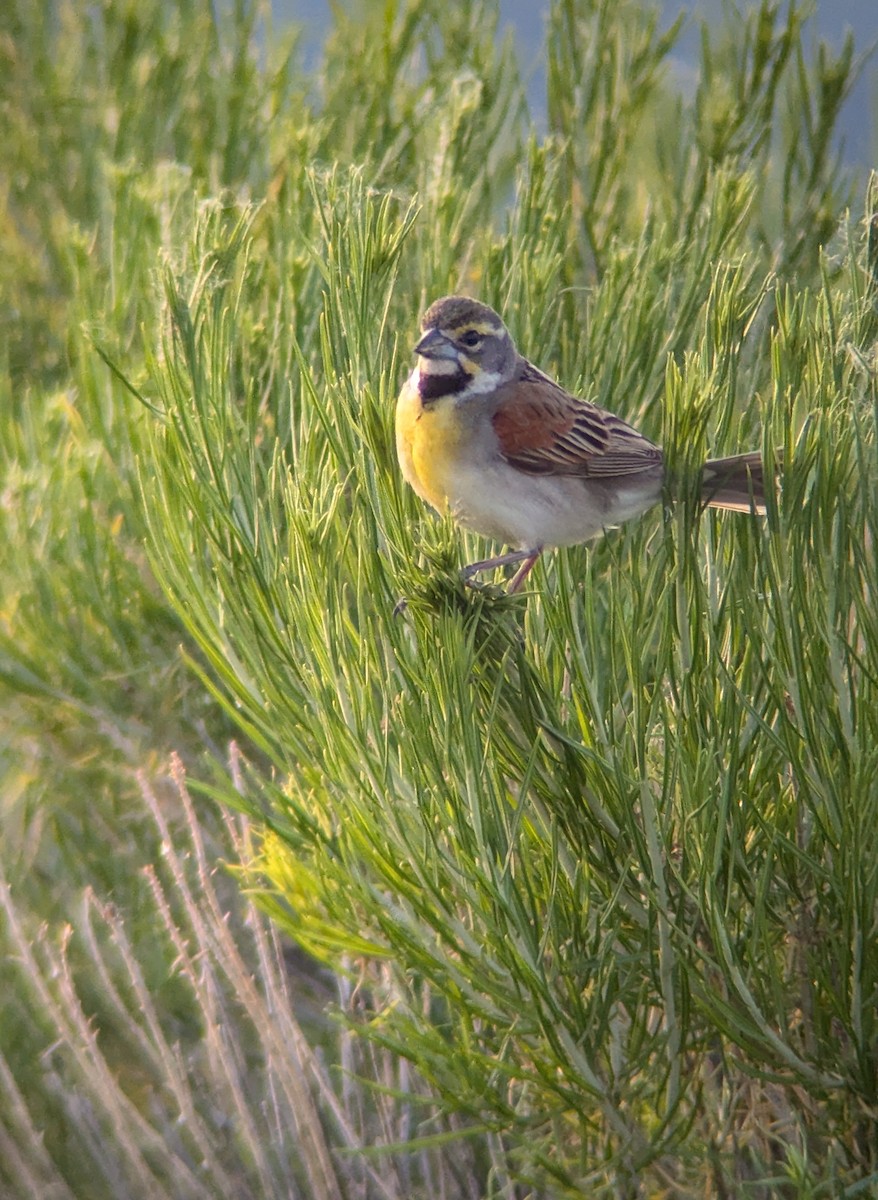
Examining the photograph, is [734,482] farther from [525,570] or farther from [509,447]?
[509,447]

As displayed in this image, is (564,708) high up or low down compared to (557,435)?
down

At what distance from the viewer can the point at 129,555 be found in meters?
3.37

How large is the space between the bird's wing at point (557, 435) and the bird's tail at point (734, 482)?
34 cm

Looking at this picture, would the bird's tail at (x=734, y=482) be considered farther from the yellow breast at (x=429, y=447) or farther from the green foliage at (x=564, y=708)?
the yellow breast at (x=429, y=447)

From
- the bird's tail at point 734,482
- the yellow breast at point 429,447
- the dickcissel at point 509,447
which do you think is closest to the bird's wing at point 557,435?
the dickcissel at point 509,447

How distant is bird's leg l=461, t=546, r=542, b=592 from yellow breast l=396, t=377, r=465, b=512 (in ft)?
0.52

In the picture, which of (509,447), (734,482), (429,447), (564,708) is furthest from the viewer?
(509,447)

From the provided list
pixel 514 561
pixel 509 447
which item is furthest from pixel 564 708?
pixel 509 447

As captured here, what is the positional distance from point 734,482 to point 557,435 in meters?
0.48

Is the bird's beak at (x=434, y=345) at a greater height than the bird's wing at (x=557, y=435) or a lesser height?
greater

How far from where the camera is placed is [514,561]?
2.19m

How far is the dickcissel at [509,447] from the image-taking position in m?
2.31

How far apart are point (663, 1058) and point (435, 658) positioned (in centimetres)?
62

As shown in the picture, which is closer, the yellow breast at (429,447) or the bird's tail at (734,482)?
the bird's tail at (734,482)
